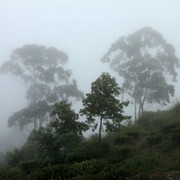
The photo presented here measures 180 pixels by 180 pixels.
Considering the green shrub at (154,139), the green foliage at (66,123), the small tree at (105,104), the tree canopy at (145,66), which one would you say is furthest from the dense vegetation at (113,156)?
the tree canopy at (145,66)

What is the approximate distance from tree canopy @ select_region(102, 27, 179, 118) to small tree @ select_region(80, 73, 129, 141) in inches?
548

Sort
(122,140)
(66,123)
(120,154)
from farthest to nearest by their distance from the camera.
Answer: (122,140) < (66,123) < (120,154)

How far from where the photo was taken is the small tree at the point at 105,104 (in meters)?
16.3

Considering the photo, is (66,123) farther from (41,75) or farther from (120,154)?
(41,75)

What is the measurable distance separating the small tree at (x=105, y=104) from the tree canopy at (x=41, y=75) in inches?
719

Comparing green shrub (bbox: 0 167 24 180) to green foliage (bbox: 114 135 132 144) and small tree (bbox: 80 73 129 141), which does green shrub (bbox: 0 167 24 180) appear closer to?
small tree (bbox: 80 73 129 141)

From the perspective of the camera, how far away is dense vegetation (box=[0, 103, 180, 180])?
11500 mm

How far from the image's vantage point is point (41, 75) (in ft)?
122

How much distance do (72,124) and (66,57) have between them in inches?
974

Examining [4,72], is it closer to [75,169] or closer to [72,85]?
[72,85]

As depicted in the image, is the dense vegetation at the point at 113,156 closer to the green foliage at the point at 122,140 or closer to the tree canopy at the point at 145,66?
the green foliage at the point at 122,140

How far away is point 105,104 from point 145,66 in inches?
677

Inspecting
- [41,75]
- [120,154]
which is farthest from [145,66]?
[120,154]

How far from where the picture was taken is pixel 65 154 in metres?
15.1
